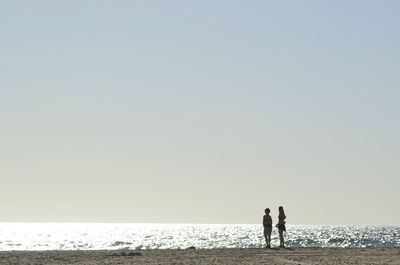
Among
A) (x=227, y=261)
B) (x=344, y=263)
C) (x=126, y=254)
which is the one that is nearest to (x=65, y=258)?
(x=126, y=254)

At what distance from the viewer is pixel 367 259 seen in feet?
83.1

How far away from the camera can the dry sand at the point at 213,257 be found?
980 inches

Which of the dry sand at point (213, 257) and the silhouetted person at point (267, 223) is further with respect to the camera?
the silhouetted person at point (267, 223)

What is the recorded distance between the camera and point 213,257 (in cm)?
2659

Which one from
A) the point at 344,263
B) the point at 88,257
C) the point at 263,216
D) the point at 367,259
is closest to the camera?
the point at 344,263

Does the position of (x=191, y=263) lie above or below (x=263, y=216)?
below

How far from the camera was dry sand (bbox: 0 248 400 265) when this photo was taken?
980 inches

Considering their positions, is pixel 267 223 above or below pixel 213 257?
above

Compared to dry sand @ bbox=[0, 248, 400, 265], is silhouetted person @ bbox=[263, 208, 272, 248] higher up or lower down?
higher up

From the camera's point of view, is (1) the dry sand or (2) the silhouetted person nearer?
(1) the dry sand

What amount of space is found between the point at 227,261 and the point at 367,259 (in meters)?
5.27

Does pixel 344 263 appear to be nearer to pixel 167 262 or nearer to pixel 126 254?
pixel 167 262

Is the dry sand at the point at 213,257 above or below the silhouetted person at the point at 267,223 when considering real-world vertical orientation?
below

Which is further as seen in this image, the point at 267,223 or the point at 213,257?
the point at 267,223
